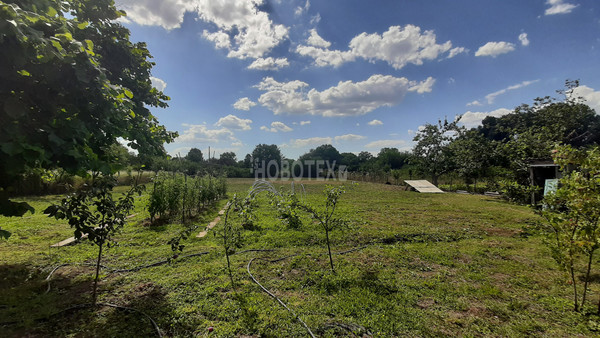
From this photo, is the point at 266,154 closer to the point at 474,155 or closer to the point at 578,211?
the point at 474,155

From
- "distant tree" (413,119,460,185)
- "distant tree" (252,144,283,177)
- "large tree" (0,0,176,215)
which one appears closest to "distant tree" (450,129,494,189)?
"distant tree" (413,119,460,185)

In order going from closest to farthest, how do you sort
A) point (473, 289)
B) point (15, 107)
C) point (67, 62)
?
1. point (15, 107)
2. point (67, 62)
3. point (473, 289)

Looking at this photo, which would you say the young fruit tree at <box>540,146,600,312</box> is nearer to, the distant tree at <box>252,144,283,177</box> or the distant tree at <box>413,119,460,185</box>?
the distant tree at <box>413,119,460,185</box>

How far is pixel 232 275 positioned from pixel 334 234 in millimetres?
3036

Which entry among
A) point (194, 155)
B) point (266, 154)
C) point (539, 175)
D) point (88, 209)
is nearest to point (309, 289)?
point (88, 209)

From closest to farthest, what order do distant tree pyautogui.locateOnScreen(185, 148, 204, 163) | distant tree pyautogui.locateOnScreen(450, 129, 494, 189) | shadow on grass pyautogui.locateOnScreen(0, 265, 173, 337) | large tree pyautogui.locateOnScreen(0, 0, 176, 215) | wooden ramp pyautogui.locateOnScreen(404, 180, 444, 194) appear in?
large tree pyautogui.locateOnScreen(0, 0, 176, 215)
shadow on grass pyautogui.locateOnScreen(0, 265, 173, 337)
distant tree pyautogui.locateOnScreen(450, 129, 494, 189)
wooden ramp pyautogui.locateOnScreen(404, 180, 444, 194)
distant tree pyautogui.locateOnScreen(185, 148, 204, 163)

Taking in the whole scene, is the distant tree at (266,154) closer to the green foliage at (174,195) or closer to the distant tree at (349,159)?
the distant tree at (349,159)

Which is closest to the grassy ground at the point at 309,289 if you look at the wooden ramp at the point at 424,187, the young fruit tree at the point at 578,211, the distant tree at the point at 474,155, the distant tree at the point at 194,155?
the young fruit tree at the point at 578,211

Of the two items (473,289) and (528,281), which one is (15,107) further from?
(528,281)

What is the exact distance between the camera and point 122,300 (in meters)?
3.08

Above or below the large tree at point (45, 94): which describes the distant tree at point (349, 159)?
above

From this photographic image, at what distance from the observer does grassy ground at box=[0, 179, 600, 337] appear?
257cm

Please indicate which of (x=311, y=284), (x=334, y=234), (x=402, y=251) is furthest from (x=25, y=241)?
(x=402, y=251)

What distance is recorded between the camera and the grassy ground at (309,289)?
2.57m
